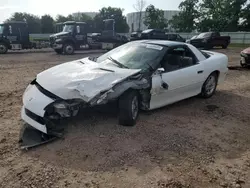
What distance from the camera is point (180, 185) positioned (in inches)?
108

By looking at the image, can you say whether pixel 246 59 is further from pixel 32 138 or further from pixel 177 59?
pixel 32 138

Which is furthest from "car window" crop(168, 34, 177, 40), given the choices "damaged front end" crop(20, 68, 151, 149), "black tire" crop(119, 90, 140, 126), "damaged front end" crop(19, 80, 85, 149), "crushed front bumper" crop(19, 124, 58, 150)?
"crushed front bumper" crop(19, 124, 58, 150)

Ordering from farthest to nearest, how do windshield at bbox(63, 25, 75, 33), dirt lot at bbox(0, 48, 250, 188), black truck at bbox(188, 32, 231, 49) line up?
black truck at bbox(188, 32, 231, 49) → windshield at bbox(63, 25, 75, 33) → dirt lot at bbox(0, 48, 250, 188)

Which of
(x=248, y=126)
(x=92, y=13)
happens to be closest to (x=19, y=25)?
(x=248, y=126)

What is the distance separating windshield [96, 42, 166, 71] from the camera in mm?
4504

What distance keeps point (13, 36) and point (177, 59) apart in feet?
48.2

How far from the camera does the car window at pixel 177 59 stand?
472 cm

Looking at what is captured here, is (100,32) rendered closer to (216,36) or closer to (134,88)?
(216,36)

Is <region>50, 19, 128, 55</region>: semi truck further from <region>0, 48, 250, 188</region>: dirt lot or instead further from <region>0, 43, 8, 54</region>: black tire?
<region>0, 48, 250, 188</region>: dirt lot

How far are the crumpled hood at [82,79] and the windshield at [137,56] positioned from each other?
28 cm

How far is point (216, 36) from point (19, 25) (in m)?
15.6

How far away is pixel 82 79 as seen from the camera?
3791 mm

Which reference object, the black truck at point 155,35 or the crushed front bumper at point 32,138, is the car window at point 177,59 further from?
the black truck at point 155,35

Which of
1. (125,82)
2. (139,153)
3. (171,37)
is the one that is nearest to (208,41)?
(171,37)
